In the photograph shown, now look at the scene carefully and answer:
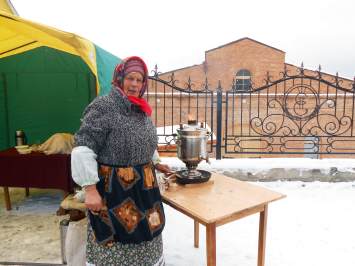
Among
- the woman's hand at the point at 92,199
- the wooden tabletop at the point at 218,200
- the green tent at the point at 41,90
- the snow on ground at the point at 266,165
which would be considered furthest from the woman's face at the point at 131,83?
the green tent at the point at 41,90

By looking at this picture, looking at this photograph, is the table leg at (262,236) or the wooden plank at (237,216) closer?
the wooden plank at (237,216)

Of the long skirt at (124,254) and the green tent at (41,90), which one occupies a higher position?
the green tent at (41,90)

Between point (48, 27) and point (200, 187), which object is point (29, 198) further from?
point (200, 187)

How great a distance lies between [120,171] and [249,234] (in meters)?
2.12

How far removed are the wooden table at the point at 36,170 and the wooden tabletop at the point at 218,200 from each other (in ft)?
7.31

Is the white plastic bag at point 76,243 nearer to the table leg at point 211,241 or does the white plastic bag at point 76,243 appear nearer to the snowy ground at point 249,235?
the snowy ground at point 249,235

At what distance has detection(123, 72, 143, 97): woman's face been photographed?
1520 mm

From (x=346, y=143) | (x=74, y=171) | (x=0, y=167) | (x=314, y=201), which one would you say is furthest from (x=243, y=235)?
(x=346, y=143)

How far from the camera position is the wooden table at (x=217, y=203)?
4.71 ft

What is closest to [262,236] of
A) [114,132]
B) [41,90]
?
[114,132]

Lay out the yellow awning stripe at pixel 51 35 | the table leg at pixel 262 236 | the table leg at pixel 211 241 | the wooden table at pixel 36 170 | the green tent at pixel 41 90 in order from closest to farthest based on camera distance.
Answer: the table leg at pixel 211 241 → the table leg at pixel 262 236 → the yellow awning stripe at pixel 51 35 → the wooden table at pixel 36 170 → the green tent at pixel 41 90

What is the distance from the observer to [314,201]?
3.73 meters

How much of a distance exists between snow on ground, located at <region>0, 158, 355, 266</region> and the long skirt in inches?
31.1

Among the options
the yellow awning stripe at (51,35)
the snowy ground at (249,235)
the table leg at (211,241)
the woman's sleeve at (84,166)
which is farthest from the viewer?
the yellow awning stripe at (51,35)
